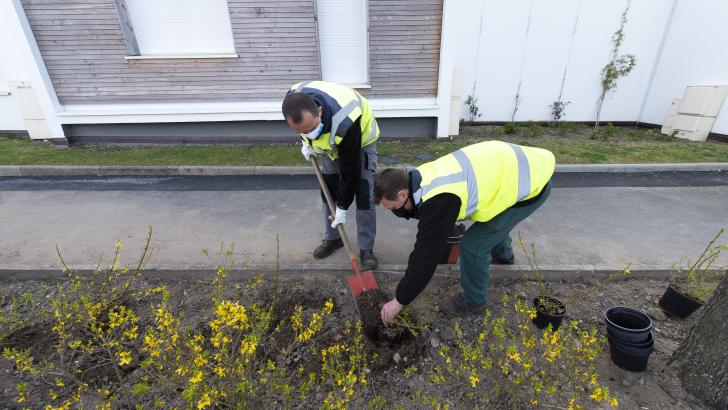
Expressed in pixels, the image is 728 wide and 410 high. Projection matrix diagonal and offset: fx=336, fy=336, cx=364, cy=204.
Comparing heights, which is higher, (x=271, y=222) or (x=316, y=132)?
(x=316, y=132)

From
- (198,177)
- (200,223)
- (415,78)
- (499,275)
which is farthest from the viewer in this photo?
(415,78)

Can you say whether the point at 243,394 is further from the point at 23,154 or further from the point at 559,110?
the point at 559,110

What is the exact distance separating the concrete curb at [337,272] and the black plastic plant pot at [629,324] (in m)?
0.78

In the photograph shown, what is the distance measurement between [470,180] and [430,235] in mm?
459

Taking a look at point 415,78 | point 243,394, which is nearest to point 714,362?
point 243,394

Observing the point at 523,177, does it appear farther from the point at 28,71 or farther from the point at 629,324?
the point at 28,71

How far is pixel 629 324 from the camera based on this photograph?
2.52 metres

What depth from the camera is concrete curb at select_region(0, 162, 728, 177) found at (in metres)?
6.12

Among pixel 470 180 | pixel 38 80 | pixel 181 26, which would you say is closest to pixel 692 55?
pixel 470 180

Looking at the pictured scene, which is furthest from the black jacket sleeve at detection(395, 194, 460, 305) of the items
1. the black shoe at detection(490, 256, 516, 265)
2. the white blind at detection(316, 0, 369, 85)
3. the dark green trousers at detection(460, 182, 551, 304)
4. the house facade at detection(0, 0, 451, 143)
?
the white blind at detection(316, 0, 369, 85)

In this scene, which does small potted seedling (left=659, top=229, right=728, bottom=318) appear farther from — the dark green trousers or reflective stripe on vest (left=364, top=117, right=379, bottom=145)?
reflective stripe on vest (left=364, top=117, right=379, bottom=145)

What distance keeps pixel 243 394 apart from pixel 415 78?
699cm

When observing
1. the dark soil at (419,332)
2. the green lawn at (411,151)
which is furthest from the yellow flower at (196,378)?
the green lawn at (411,151)

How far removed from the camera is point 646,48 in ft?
27.5
